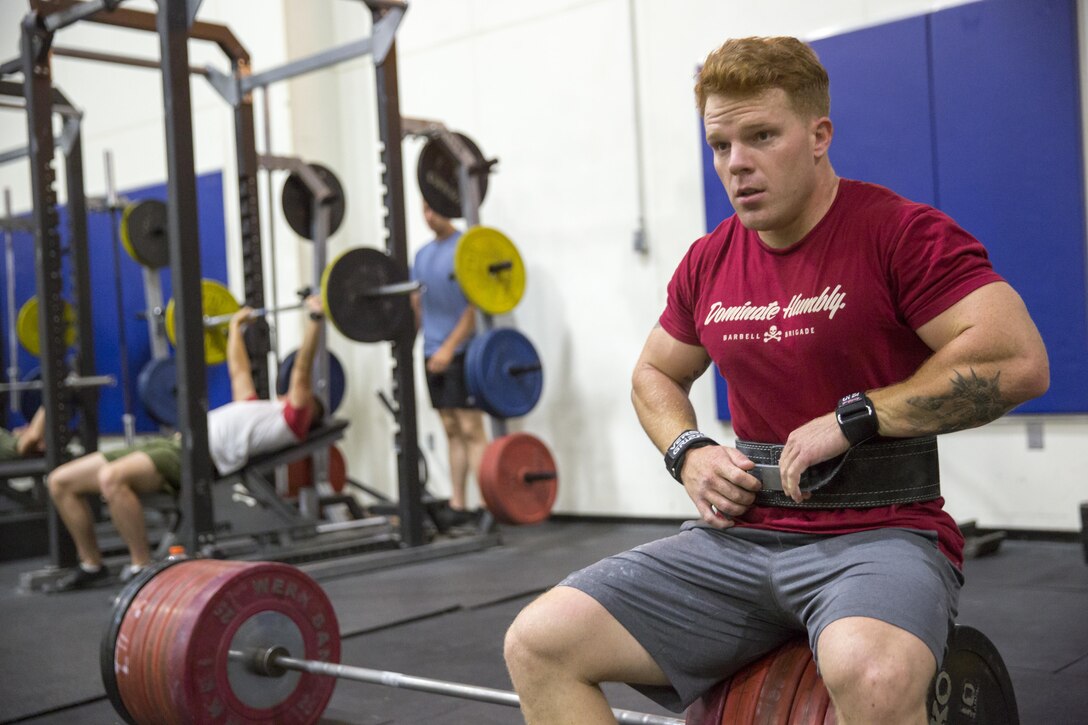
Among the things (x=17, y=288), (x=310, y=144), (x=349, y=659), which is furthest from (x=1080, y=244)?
(x=17, y=288)

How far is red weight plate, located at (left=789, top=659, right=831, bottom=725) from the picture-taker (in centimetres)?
127

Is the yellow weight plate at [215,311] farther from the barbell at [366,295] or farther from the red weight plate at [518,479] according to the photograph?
the red weight plate at [518,479]

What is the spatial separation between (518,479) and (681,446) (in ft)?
10.3

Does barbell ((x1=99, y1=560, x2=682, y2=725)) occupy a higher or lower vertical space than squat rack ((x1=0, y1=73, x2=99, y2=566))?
lower

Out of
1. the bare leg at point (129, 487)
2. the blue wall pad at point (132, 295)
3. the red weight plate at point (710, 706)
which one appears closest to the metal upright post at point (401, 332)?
the bare leg at point (129, 487)

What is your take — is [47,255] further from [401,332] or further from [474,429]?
[474,429]

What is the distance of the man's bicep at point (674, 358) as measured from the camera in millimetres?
1646

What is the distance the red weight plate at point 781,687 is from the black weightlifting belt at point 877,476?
19cm

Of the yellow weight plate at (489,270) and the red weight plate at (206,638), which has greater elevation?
the yellow weight plate at (489,270)

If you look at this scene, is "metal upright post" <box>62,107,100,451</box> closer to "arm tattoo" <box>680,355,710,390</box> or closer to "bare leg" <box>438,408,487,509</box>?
"bare leg" <box>438,408,487,509</box>

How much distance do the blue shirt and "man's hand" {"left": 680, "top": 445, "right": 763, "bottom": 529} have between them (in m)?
3.57

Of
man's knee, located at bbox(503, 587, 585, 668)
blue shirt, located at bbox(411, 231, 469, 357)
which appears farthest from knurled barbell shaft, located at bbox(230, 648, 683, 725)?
blue shirt, located at bbox(411, 231, 469, 357)

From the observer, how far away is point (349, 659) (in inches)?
114

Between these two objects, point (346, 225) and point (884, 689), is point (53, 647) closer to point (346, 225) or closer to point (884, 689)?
point (884, 689)
